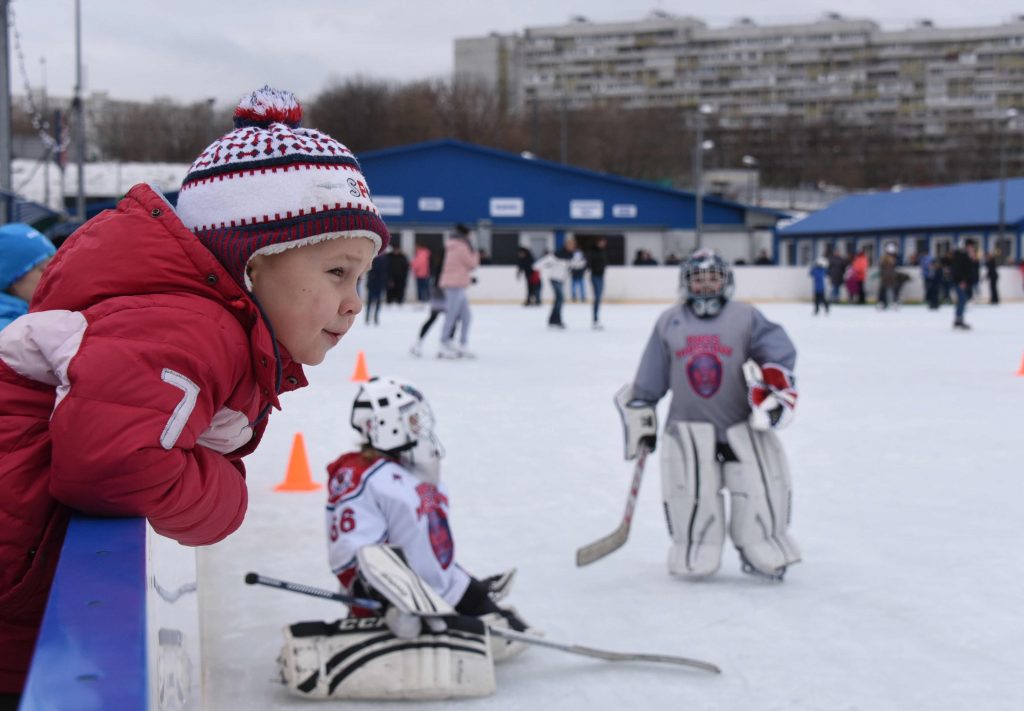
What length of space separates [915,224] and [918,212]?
1334 mm

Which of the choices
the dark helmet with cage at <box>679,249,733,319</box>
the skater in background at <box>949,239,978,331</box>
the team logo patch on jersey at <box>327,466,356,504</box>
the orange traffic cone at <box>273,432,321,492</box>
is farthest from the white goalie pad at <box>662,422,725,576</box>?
the skater in background at <box>949,239,978,331</box>

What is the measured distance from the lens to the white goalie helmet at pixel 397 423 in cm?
348

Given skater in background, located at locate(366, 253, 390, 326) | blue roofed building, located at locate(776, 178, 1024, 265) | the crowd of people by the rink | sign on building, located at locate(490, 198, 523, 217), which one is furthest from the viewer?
sign on building, located at locate(490, 198, 523, 217)

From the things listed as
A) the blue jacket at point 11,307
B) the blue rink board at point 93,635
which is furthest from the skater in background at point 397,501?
the blue rink board at point 93,635

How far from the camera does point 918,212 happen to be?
121ft

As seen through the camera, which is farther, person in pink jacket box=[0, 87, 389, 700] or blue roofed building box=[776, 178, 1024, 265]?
blue roofed building box=[776, 178, 1024, 265]

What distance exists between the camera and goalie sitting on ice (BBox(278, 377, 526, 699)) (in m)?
3.20

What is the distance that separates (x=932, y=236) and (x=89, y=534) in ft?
123

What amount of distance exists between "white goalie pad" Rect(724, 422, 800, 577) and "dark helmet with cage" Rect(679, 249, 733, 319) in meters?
0.51

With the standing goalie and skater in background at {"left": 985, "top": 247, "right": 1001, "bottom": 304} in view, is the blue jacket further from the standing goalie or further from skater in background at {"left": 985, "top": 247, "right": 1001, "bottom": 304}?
skater in background at {"left": 985, "top": 247, "right": 1001, "bottom": 304}

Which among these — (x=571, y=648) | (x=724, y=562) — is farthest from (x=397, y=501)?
(x=724, y=562)

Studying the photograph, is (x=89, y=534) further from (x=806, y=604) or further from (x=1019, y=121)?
(x=1019, y=121)

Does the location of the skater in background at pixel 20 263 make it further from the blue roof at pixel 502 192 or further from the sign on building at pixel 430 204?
the sign on building at pixel 430 204

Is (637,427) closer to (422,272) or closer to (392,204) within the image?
(422,272)
